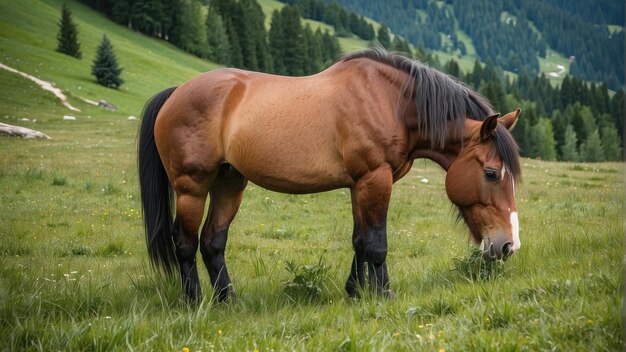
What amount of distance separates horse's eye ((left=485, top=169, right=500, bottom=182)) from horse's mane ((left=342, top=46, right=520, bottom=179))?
143 millimetres

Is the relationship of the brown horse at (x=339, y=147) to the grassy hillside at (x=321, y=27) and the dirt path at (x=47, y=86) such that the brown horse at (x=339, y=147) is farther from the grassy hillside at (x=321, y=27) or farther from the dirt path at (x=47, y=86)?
the grassy hillside at (x=321, y=27)

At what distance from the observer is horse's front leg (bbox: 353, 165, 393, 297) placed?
5.62 meters

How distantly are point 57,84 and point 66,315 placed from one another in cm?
4179

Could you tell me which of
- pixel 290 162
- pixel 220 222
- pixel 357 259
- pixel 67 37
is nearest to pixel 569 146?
pixel 67 37

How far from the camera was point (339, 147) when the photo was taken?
19.1ft

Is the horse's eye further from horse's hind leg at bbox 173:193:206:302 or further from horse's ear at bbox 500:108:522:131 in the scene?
horse's hind leg at bbox 173:193:206:302

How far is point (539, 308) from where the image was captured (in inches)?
159

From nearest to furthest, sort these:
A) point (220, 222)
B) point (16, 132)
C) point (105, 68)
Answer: point (220, 222) → point (16, 132) → point (105, 68)

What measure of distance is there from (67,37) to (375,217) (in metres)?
57.9

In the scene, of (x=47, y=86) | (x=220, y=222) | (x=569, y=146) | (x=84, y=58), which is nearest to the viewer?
(x=220, y=222)

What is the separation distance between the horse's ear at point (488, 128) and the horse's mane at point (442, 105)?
88 mm

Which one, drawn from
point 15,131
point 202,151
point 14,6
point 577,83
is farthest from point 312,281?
point 577,83

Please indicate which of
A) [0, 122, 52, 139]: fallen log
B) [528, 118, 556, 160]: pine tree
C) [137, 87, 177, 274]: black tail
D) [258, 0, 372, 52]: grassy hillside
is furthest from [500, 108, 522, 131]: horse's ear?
[258, 0, 372, 52]: grassy hillside

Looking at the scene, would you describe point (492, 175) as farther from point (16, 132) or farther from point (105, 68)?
point (105, 68)
